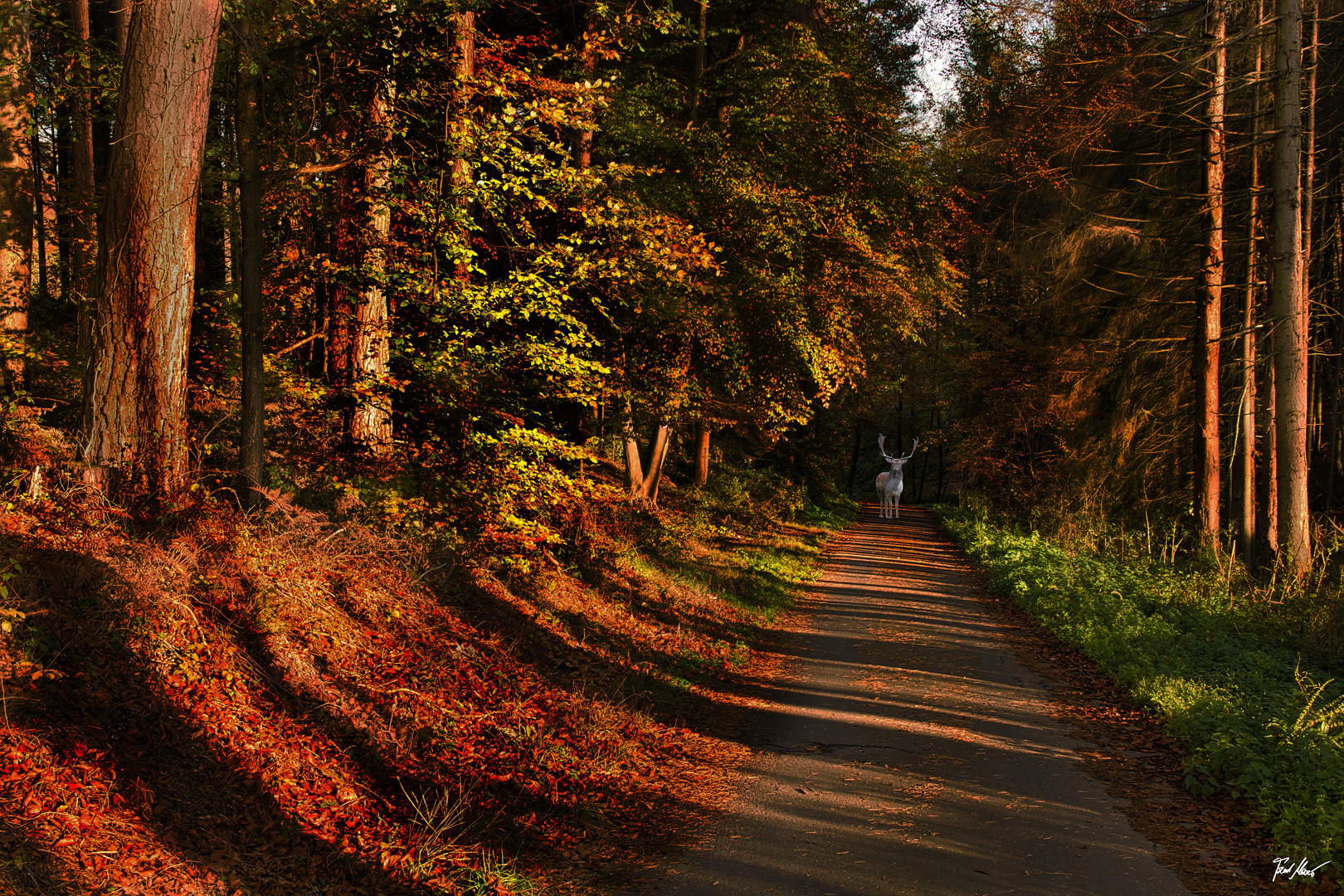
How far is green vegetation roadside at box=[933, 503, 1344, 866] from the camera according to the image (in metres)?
5.44

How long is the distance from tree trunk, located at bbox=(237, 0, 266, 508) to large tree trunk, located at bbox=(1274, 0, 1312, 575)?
42.7ft

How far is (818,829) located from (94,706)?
4.25 m

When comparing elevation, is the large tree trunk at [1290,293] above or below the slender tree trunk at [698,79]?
below

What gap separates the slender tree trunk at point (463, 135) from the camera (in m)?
7.96

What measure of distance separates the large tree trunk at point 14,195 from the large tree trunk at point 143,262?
207cm

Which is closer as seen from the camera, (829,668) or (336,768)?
(336,768)

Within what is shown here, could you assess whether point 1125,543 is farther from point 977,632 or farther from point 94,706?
point 94,706

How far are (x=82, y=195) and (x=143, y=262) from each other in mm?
6325

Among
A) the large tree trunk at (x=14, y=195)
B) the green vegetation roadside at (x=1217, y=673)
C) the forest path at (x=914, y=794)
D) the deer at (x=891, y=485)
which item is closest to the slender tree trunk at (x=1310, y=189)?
the green vegetation roadside at (x=1217, y=673)

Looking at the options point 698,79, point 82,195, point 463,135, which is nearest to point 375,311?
point 463,135

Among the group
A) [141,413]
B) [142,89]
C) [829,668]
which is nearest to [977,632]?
[829,668]

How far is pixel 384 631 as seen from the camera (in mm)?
6715

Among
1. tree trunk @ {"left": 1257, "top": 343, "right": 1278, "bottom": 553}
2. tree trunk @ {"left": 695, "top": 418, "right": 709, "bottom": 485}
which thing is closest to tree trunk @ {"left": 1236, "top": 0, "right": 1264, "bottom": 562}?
tree trunk @ {"left": 1257, "top": 343, "right": 1278, "bottom": 553}
